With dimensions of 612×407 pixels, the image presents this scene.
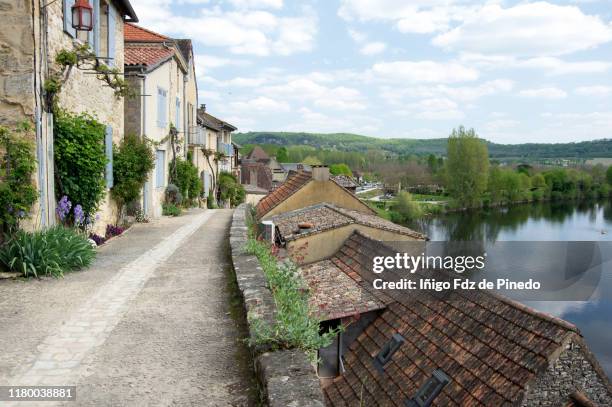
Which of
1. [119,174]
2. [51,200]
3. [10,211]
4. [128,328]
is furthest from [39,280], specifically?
[119,174]

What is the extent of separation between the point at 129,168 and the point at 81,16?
5.38 m

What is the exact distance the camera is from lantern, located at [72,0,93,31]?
7.90 m

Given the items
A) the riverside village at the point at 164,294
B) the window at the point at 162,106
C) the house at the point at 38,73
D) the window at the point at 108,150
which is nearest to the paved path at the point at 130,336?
the riverside village at the point at 164,294

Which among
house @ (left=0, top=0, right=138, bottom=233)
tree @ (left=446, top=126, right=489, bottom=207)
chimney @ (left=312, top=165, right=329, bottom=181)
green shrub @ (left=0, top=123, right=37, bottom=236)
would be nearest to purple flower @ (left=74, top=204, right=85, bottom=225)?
house @ (left=0, top=0, right=138, bottom=233)

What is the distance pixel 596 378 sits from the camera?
8.20 meters

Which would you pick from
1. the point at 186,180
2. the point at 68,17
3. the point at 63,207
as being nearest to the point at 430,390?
the point at 63,207

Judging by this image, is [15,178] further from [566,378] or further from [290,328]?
[566,378]

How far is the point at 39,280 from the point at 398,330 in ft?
23.8

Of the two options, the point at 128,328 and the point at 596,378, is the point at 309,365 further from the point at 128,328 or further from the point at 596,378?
the point at 596,378

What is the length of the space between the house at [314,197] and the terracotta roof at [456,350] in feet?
28.1

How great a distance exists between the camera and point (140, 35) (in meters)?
18.4

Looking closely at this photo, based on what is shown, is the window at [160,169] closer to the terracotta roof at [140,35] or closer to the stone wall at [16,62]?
the terracotta roof at [140,35]

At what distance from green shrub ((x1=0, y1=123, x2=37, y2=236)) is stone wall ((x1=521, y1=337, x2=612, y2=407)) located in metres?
8.17

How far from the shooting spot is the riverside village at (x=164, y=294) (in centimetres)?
378
